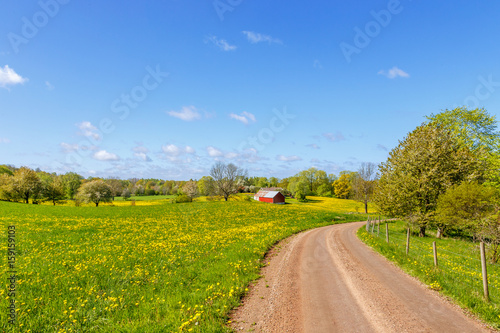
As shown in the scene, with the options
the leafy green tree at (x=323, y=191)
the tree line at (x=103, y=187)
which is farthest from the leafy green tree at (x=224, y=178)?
the leafy green tree at (x=323, y=191)

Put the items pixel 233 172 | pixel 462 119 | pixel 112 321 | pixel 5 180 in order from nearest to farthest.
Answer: pixel 112 321
pixel 462 119
pixel 5 180
pixel 233 172

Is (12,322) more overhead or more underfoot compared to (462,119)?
more underfoot

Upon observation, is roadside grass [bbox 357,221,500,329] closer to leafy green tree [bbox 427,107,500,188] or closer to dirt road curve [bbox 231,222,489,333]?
dirt road curve [bbox 231,222,489,333]

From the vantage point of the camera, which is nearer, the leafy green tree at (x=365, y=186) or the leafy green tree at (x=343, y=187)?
the leafy green tree at (x=365, y=186)

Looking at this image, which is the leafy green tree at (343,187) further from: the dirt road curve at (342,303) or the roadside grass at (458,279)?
the dirt road curve at (342,303)

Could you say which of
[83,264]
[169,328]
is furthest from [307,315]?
[83,264]

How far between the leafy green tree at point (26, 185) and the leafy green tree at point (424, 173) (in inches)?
3665

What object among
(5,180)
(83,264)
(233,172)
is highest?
(233,172)

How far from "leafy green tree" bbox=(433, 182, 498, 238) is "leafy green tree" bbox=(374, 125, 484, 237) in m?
1.65

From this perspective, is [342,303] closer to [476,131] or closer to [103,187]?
[476,131]

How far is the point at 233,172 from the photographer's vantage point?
8119 centimetres

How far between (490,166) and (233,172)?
65.1 m

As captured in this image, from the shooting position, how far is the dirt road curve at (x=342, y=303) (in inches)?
279

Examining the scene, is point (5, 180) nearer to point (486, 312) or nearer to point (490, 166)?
point (486, 312)
